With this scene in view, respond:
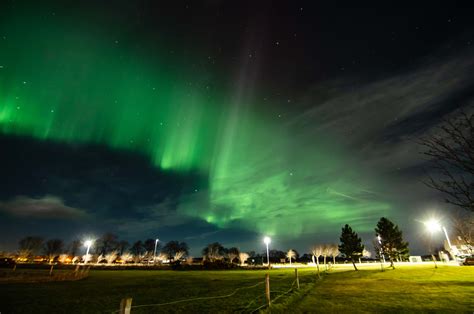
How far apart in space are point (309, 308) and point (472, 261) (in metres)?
52.7

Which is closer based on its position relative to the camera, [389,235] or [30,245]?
[389,235]

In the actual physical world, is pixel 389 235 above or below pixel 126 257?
above

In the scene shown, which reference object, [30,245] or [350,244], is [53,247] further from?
[350,244]

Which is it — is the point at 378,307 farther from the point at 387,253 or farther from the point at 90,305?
the point at 387,253

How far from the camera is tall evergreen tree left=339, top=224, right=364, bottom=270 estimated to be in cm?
5901

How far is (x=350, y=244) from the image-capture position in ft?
197

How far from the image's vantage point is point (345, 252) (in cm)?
6003

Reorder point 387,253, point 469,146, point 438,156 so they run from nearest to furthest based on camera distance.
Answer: point 469,146
point 438,156
point 387,253

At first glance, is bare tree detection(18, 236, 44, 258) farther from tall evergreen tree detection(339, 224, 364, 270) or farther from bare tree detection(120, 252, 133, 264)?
tall evergreen tree detection(339, 224, 364, 270)

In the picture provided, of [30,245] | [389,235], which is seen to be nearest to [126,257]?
[30,245]

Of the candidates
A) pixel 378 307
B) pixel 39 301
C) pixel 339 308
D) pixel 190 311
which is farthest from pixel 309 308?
pixel 39 301

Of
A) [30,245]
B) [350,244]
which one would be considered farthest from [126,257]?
[350,244]

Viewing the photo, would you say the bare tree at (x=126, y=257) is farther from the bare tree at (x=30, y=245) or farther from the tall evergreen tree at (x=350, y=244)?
the tall evergreen tree at (x=350, y=244)

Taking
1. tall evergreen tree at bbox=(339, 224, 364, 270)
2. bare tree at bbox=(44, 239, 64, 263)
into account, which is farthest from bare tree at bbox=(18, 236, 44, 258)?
tall evergreen tree at bbox=(339, 224, 364, 270)
